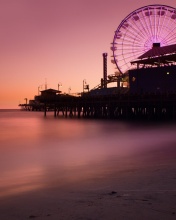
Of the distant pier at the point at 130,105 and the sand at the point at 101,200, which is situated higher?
the distant pier at the point at 130,105

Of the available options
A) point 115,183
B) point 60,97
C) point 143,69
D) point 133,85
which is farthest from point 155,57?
point 115,183

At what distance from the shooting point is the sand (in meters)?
4.82

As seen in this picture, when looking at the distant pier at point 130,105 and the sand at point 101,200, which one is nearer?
the sand at point 101,200

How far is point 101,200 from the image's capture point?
5.57 metres

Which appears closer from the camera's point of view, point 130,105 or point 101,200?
point 101,200

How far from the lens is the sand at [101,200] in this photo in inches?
190

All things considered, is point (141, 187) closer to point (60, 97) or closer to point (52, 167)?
point (52, 167)

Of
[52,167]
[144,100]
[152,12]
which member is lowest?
[52,167]

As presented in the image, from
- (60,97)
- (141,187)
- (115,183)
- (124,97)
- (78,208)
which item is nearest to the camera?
(78,208)

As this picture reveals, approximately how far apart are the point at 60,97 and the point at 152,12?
77.4 ft

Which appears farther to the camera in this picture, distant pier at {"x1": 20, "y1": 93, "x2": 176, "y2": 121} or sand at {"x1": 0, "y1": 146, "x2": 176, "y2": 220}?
distant pier at {"x1": 20, "y1": 93, "x2": 176, "y2": 121}

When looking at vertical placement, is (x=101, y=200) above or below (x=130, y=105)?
below

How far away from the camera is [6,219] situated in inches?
194

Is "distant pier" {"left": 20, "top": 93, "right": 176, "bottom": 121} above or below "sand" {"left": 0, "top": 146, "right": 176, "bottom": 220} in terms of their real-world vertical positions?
above
